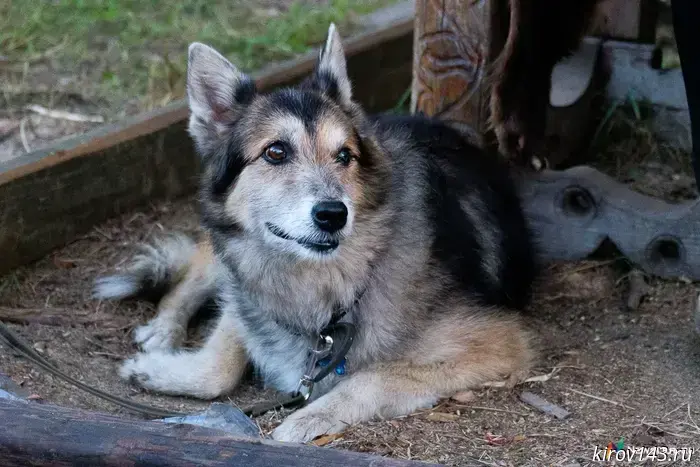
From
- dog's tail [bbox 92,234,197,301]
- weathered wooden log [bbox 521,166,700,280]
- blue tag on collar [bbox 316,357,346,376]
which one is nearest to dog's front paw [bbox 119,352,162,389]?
dog's tail [bbox 92,234,197,301]

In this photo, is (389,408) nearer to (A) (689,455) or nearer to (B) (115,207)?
(A) (689,455)

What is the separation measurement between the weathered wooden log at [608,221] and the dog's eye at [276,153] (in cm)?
191

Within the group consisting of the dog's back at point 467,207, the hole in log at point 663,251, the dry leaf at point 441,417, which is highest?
the dog's back at point 467,207

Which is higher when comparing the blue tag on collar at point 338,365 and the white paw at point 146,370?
the blue tag on collar at point 338,365

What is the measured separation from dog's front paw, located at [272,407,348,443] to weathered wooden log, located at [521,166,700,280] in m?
2.05

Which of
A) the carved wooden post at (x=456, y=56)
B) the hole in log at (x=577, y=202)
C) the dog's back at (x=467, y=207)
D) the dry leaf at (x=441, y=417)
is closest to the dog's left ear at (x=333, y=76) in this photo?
the dog's back at (x=467, y=207)

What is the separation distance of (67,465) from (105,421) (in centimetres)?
17

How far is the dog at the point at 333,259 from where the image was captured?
3.98m

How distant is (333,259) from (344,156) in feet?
1.43

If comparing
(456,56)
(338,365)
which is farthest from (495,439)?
(456,56)

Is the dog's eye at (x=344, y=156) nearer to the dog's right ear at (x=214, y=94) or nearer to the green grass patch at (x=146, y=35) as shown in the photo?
the dog's right ear at (x=214, y=94)

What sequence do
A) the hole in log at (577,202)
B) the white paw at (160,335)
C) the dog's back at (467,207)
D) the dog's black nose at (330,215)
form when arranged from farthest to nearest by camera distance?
the hole in log at (577,202) → the white paw at (160,335) → the dog's back at (467,207) → the dog's black nose at (330,215)

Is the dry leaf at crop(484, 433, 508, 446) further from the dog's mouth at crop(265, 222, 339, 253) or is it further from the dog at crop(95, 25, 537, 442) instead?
the dog's mouth at crop(265, 222, 339, 253)

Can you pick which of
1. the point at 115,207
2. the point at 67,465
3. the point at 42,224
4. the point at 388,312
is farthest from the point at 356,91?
the point at 67,465
